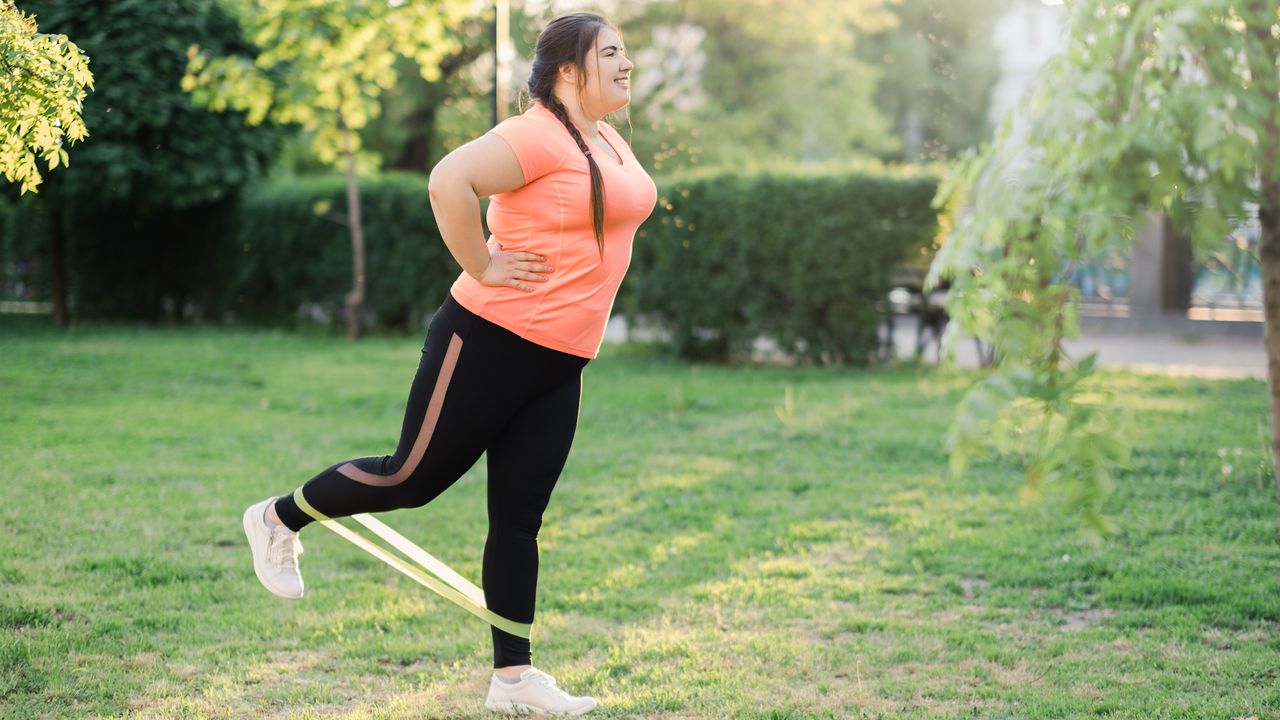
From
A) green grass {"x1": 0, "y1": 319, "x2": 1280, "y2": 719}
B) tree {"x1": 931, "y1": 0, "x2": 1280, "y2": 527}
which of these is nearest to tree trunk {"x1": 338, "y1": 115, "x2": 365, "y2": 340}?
green grass {"x1": 0, "y1": 319, "x2": 1280, "y2": 719}

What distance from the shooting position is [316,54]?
1305 cm

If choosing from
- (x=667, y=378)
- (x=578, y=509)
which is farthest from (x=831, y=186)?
(x=578, y=509)

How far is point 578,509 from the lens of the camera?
19.5ft

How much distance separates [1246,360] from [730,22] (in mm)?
14529

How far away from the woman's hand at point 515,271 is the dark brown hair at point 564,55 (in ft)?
0.55

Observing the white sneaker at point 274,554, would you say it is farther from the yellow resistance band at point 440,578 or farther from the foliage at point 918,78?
the foliage at point 918,78

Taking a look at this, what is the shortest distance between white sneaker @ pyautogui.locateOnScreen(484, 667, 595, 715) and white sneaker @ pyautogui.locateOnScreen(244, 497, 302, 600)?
693 millimetres

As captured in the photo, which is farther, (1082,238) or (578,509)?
(578,509)

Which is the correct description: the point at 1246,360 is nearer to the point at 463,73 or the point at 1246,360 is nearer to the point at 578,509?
the point at 578,509

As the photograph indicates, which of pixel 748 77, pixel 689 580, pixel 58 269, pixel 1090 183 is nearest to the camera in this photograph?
pixel 1090 183

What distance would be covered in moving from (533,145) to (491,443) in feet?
2.73

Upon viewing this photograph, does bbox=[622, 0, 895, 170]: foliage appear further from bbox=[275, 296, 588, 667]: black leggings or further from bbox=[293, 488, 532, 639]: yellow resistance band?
bbox=[275, 296, 588, 667]: black leggings

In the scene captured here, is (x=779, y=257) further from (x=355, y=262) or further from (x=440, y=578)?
(x=440, y=578)

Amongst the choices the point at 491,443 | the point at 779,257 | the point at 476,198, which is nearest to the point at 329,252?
the point at 779,257
